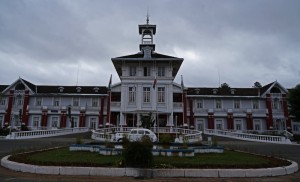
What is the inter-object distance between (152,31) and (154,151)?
3222 cm

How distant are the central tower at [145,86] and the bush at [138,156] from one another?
25.3m

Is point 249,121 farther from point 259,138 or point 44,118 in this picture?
point 44,118

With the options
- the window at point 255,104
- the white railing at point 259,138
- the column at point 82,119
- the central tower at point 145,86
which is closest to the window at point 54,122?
the column at point 82,119

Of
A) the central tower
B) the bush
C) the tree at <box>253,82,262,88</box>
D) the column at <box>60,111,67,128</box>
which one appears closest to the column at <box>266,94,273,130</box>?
the central tower

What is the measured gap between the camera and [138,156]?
955cm

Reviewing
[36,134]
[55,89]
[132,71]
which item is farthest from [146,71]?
[55,89]

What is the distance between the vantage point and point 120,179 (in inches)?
343

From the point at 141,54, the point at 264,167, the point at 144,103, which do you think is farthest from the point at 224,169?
the point at 141,54

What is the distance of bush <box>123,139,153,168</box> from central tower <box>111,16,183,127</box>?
82.9 feet

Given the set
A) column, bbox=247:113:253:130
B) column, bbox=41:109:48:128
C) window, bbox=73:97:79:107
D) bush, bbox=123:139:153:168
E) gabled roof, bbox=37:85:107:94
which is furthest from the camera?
gabled roof, bbox=37:85:107:94

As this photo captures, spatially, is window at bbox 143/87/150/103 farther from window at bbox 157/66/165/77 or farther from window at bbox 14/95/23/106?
window at bbox 14/95/23/106

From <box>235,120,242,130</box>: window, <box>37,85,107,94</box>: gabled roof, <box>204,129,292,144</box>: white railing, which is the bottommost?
<box>204,129,292,144</box>: white railing

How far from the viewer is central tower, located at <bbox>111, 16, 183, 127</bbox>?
119 feet

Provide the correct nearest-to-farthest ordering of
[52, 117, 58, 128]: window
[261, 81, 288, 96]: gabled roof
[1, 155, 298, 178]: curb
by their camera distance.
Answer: [1, 155, 298, 178]: curb, [261, 81, 288, 96]: gabled roof, [52, 117, 58, 128]: window
